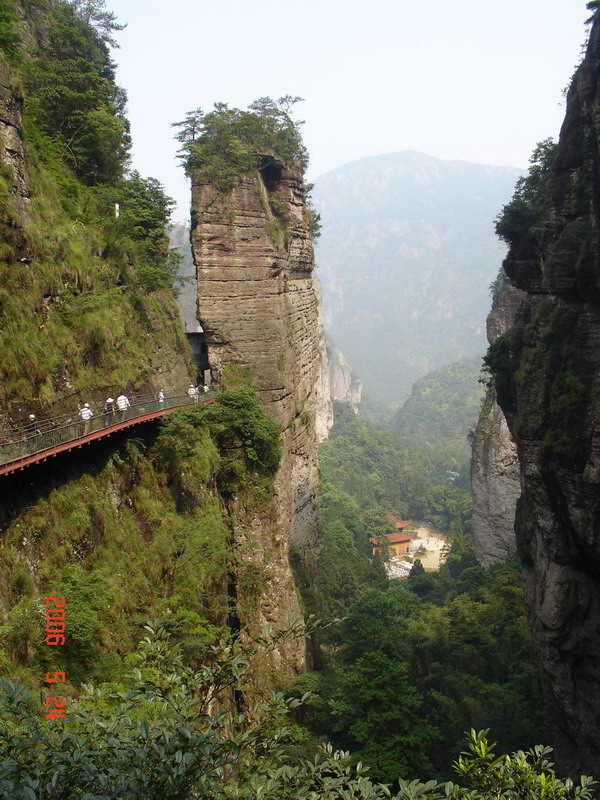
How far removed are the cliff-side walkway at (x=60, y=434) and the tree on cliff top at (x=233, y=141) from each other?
10370mm

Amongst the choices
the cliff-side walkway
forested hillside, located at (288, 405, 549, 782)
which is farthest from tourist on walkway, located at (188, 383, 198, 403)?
forested hillside, located at (288, 405, 549, 782)

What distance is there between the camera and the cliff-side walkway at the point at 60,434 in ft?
35.7

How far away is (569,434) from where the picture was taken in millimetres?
15406

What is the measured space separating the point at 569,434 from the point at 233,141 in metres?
16.3

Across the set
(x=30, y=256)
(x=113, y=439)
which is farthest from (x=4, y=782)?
(x=30, y=256)

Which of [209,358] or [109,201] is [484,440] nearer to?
[209,358]

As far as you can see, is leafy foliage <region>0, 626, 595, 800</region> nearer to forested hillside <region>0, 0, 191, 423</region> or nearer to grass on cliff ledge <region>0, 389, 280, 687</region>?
grass on cliff ledge <region>0, 389, 280, 687</region>

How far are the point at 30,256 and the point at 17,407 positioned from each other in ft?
13.6

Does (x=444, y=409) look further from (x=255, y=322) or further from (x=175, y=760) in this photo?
(x=175, y=760)

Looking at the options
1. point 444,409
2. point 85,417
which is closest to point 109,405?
point 85,417

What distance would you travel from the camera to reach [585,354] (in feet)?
51.3

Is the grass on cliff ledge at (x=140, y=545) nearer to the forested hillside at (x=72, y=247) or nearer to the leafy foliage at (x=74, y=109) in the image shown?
the forested hillside at (x=72, y=247)

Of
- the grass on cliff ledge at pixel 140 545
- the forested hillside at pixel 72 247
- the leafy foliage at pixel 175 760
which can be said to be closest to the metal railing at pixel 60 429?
the forested hillside at pixel 72 247

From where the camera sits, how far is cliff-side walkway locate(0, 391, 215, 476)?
10.9 metres
